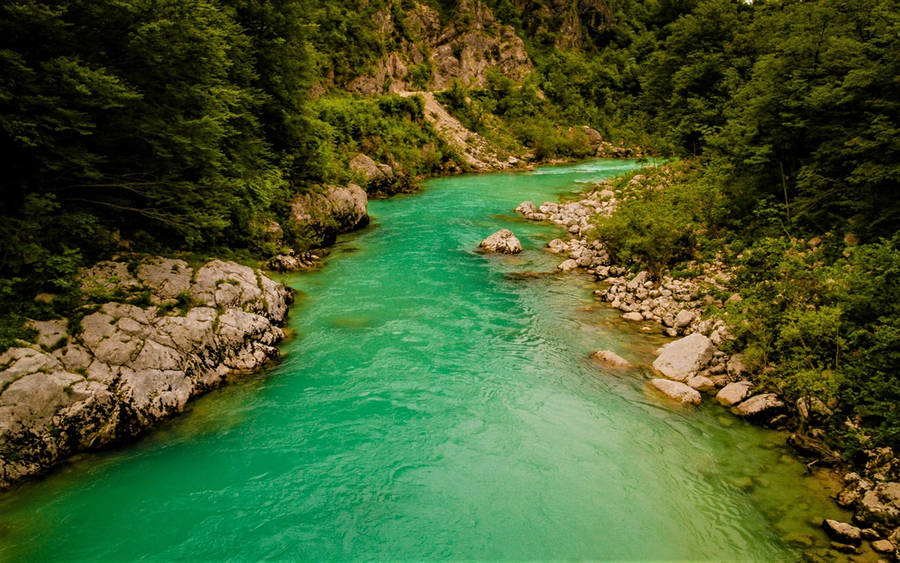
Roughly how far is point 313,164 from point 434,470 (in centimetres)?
1832

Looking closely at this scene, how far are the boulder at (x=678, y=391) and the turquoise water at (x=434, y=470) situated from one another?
1.05ft

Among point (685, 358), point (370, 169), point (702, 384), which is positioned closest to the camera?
point (702, 384)

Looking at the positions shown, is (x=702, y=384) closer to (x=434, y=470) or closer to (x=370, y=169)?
(x=434, y=470)

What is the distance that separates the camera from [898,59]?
11023mm

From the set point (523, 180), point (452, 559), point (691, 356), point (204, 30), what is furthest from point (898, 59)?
point (523, 180)

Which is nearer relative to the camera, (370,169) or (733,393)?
(733,393)

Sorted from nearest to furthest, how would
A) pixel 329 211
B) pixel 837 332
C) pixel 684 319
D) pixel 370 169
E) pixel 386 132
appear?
1. pixel 837 332
2. pixel 684 319
3. pixel 329 211
4. pixel 370 169
5. pixel 386 132

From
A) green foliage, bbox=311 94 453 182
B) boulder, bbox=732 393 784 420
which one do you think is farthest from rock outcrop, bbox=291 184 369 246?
boulder, bbox=732 393 784 420

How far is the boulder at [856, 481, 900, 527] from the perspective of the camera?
668 centimetres

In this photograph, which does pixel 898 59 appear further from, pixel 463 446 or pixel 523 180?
pixel 523 180

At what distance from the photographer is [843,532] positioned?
6664 mm

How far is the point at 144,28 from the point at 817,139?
1894cm

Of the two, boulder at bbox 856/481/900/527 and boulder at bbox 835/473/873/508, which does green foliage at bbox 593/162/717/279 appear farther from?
boulder at bbox 856/481/900/527

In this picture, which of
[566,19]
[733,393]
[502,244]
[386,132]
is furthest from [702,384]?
[566,19]
